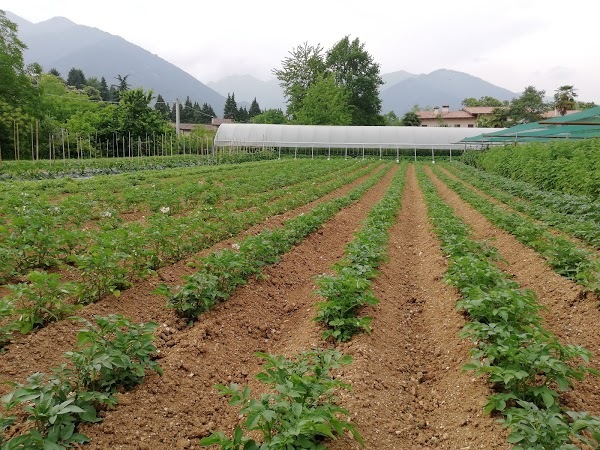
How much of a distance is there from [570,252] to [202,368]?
5252 mm

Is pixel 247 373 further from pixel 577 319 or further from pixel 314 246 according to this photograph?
pixel 314 246

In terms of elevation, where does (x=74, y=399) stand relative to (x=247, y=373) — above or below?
above

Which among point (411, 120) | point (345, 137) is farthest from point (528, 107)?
point (345, 137)

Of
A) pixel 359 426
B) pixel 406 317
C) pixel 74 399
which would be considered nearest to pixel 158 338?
pixel 74 399

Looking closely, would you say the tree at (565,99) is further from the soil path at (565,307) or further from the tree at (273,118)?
the soil path at (565,307)

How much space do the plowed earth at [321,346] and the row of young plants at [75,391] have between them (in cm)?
14

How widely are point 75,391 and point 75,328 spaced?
1334 millimetres

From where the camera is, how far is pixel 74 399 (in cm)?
250

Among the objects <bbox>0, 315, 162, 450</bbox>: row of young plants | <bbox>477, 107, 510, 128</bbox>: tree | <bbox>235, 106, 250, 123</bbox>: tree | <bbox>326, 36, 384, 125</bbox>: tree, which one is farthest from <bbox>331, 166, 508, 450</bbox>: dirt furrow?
<bbox>235, 106, 250, 123</bbox>: tree

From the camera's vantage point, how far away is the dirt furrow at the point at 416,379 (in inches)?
112

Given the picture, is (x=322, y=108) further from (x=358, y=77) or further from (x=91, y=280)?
(x=91, y=280)

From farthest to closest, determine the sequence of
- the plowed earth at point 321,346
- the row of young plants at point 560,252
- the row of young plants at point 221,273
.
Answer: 1. the row of young plants at point 560,252
2. the row of young plants at point 221,273
3. the plowed earth at point 321,346

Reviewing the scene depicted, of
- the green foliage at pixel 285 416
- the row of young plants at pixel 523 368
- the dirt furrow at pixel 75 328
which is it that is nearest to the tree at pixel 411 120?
the dirt furrow at pixel 75 328

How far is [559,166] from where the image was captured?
1553 centimetres
